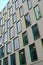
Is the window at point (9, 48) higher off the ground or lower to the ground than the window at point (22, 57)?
higher

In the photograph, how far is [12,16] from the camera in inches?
979

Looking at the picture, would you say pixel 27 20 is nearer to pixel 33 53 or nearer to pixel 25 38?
pixel 25 38

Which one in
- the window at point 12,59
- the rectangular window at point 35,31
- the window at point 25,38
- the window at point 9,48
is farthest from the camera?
the window at point 9,48

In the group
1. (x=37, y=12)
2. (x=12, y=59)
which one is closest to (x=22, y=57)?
(x=12, y=59)

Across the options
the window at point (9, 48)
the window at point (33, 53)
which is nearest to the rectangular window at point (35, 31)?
the window at point (33, 53)

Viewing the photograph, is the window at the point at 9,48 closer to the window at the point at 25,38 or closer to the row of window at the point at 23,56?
the row of window at the point at 23,56

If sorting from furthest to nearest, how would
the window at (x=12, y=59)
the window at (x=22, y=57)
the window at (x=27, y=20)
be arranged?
the window at (x=12, y=59)
the window at (x=27, y=20)
the window at (x=22, y=57)

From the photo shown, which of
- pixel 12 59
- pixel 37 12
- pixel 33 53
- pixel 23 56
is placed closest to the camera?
pixel 33 53

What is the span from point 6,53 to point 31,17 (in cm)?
732

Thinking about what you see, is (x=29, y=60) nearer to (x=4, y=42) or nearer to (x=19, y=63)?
(x=19, y=63)

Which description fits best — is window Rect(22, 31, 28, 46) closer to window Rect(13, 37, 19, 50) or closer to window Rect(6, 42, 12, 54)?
window Rect(13, 37, 19, 50)

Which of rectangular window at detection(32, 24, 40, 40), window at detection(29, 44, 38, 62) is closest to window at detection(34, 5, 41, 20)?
rectangular window at detection(32, 24, 40, 40)

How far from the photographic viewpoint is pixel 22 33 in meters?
20.6

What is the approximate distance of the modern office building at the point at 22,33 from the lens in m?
17.4
